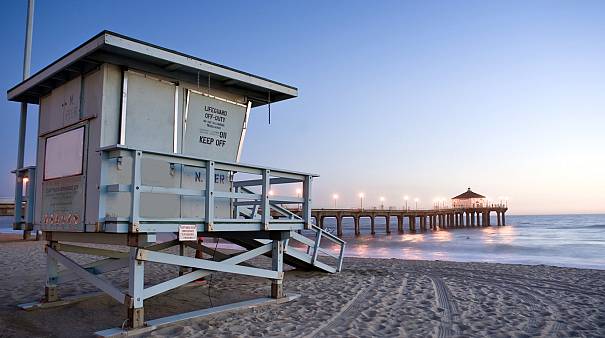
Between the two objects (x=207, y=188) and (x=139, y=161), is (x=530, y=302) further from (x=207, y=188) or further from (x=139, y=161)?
(x=139, y=161)

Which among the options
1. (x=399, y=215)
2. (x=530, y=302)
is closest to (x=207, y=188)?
(x=530, y=302)

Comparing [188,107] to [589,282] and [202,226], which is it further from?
[589,282]

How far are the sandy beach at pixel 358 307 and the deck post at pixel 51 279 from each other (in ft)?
1.37

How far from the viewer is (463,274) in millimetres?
12219

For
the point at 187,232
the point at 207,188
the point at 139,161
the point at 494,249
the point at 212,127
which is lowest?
the point at 494,249

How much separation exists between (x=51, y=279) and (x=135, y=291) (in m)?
3.00

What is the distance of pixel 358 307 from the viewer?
24.5 feet

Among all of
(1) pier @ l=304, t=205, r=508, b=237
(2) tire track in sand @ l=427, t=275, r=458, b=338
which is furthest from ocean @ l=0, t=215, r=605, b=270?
(2) tire track in sand @ l=427, t=275, r=458, b=338

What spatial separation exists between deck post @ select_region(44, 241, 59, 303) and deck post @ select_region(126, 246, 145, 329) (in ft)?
8.92

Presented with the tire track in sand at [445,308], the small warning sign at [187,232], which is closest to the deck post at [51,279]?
the small warning sign at [187,232]

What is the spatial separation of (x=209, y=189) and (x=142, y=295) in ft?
5.24

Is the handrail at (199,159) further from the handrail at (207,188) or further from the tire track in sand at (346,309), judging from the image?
the tire track in sand at (346,309)

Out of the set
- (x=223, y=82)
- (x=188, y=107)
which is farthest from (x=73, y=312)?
(x=223, y=82)

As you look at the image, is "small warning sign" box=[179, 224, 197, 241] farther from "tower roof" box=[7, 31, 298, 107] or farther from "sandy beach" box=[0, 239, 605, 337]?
"tower roof" box=[7, 31, 298, 107]
